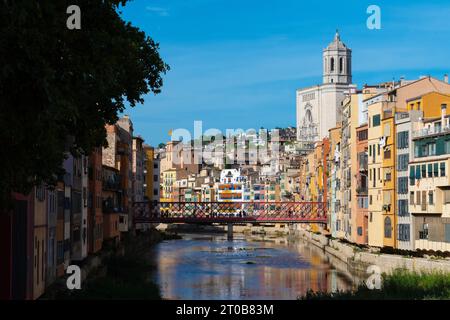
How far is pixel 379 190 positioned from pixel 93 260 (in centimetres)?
2731

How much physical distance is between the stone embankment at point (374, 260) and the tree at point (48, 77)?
26.9m

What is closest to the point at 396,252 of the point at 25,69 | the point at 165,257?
the point at 165,257

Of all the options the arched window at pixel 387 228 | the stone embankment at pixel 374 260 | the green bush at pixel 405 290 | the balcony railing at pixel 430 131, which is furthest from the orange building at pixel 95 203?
the green bush at pixel 405 290

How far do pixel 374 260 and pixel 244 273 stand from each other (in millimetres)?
11866

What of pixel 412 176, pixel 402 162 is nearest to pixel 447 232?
pixel 412 176

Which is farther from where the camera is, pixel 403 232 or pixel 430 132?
pixel 403 232

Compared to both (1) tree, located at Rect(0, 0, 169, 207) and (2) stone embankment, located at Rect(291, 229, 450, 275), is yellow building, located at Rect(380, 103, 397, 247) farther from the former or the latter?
(1) tree, located at Rect(0, 0, 169, 207)

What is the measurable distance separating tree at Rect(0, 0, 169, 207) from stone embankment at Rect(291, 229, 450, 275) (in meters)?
26.9

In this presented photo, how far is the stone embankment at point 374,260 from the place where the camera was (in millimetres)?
51291

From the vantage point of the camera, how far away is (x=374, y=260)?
63.4 meters

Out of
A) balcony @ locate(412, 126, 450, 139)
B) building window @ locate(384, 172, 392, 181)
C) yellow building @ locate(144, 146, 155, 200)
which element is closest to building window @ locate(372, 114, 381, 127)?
building window @ locate(384, 172, 392, 181)

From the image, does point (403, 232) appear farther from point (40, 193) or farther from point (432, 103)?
point (40, 193)

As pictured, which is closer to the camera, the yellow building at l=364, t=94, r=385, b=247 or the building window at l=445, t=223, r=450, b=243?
the building window at l=445, t=223, r=450, b=243

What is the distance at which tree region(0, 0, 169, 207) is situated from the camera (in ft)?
57.1
